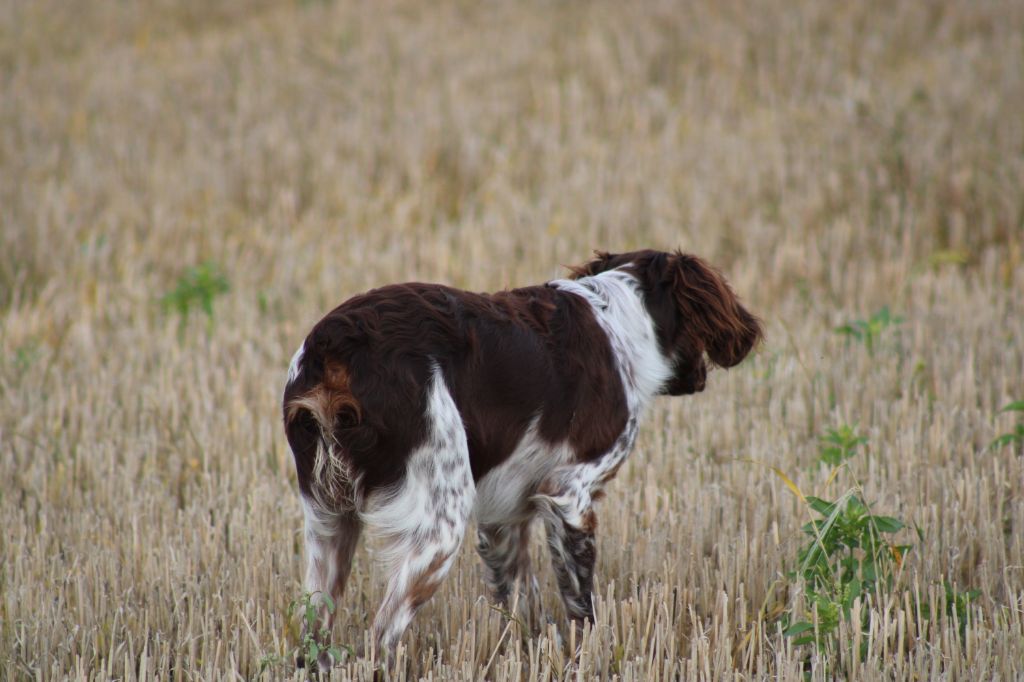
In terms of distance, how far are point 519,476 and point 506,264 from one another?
13.8 ft

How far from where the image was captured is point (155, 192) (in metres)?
8.95

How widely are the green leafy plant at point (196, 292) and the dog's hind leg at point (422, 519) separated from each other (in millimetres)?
4147

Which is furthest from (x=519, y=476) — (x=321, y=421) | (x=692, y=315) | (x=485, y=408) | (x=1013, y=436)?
(x=1013, y=436)

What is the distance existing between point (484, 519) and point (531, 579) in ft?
1.07

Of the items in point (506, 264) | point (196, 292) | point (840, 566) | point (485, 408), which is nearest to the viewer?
point (485, 408)

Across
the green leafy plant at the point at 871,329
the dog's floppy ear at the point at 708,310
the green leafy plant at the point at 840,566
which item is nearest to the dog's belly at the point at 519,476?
the dog's floppy ear at the point at 708,310

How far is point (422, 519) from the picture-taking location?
2.99 metres

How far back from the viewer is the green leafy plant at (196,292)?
695 centimetres

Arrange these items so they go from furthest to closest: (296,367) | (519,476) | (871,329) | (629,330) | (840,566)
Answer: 1. (871,329)
2. (629,330)
3. (840,566)
4. (519,476)
5. (296,367)

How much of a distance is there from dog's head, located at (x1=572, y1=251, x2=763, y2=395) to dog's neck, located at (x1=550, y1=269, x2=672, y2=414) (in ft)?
0.12

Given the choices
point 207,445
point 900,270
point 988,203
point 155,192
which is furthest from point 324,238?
point 988,203

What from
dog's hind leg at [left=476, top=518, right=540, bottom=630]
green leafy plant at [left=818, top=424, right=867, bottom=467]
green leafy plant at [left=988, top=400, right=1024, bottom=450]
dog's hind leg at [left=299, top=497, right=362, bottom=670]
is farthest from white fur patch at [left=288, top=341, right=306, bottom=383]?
A: green leafy plant at [left=988, top=400, right=1024, bottom=450]

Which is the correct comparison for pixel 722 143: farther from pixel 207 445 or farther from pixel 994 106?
pixel 207 445

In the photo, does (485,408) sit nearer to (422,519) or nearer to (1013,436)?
(422,519)
